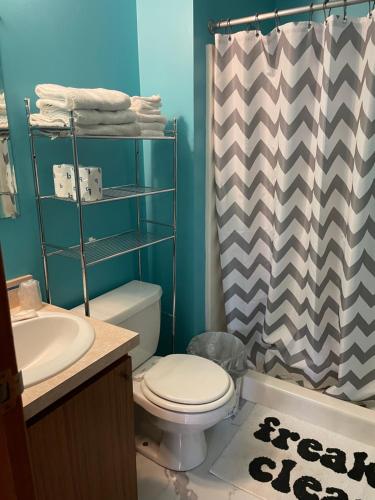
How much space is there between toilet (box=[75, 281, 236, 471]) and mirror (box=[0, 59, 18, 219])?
0.53 metres

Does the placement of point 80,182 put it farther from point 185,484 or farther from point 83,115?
point 185,484

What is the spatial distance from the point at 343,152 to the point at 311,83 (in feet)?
1.09

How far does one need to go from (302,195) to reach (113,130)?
932mm

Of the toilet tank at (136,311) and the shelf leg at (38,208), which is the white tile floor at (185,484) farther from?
the shelf leg at (38,208)

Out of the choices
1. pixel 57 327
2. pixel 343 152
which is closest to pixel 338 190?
pixel 343 152

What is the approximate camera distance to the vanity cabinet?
1050 mm

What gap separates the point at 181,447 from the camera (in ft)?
5.67

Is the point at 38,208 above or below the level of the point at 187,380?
above

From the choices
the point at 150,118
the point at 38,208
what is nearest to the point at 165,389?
the point at 38,208

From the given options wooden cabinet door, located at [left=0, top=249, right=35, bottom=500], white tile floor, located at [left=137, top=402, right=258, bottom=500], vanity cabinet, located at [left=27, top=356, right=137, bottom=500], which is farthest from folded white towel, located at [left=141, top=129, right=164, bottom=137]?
white tile floor, located at [left=137, top=402, right=258, bottom=500]

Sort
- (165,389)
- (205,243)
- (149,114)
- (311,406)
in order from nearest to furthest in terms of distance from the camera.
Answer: (165,389) → (149,114) → (311,406) → (205,243)

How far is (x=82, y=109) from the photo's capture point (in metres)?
1.40

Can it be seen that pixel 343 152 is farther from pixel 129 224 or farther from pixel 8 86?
pixel 8 86

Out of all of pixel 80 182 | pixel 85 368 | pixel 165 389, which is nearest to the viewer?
pixel 85 368
